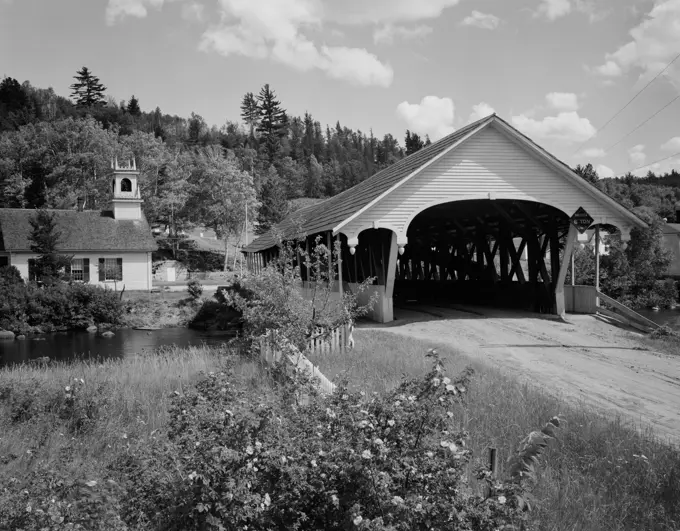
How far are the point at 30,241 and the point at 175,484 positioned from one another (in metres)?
39.7

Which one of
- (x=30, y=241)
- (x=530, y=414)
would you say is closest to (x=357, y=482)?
(x=530, y=414)

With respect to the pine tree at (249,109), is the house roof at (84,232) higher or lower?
lower

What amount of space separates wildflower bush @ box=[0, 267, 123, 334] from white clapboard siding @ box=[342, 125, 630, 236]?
921 inches

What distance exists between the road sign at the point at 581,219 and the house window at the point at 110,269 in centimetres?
3182

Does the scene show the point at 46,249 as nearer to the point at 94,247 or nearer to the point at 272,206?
the point at 94,247

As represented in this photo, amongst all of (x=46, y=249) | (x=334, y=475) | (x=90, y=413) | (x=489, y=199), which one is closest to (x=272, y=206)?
(x=46, y=249)

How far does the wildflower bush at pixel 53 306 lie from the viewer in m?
31.2

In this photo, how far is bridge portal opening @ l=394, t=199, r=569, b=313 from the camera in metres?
18.9

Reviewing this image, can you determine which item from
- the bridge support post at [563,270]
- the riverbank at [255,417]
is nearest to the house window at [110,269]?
the bridge support post at [563,270]

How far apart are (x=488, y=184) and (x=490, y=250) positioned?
27.8ft

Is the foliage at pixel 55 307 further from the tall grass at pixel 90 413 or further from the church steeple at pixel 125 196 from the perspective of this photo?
the tall grass at pixel 90 413

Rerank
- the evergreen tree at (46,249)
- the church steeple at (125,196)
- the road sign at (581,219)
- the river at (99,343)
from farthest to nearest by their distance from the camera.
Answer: the church steeple at (125,196) < the evergreen tree at (46,249) < the river at (99,343) < the road sign at (581,219)

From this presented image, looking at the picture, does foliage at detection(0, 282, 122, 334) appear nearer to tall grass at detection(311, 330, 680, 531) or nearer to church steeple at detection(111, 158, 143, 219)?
church steeple at detection(111, 158, 143, 219)

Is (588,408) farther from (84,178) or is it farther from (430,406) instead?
(84,178)
